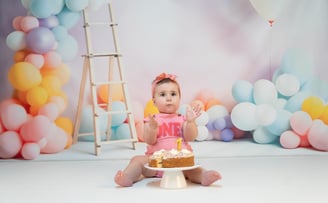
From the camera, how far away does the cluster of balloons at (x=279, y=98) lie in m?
5.59

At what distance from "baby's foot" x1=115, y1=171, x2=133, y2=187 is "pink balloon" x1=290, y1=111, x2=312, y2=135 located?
2.13 metres

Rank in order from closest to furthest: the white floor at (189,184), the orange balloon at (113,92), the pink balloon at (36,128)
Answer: the white floor at (189,184) → the pink balloon at (36,128) → the orange balloon at (113,92)

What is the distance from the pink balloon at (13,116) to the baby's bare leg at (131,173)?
1561 mm

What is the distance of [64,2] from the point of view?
5.46 meters

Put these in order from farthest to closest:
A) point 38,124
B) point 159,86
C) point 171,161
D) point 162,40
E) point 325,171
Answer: point 162,40 → point 38,124 → point 325,171 → point 159,86 → point 171,161

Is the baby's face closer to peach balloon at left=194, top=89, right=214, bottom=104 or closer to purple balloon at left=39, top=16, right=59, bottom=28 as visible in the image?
purple balloon at left=39, top=16, right=59, bottom=28

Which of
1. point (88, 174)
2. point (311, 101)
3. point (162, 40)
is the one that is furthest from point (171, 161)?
point (162, 40)

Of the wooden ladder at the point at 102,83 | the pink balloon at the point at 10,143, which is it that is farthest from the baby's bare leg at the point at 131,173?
the pink balloon at the point at 10,143

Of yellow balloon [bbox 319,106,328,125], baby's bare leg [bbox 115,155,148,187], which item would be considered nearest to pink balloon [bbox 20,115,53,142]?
baby's bare leg [bbox 115,155,148,187]

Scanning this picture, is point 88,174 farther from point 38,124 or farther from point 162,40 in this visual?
point 162,40

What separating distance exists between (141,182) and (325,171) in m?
1.35

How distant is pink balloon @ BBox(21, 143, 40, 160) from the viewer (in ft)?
16.9

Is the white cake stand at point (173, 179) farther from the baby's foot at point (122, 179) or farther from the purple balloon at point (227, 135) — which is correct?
the purple balloon at point (227, 135)

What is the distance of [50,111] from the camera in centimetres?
541
